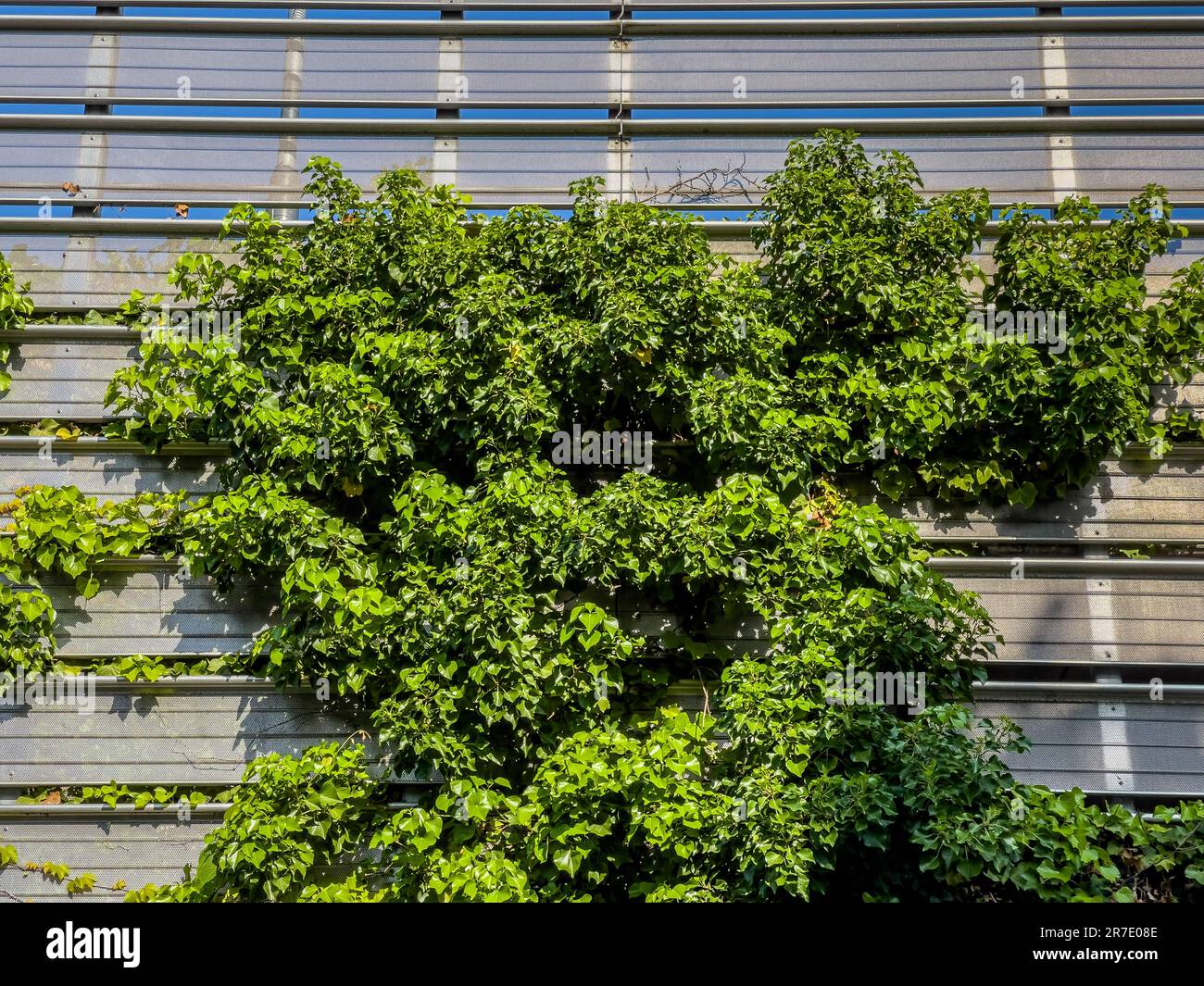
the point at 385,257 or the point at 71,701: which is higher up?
the point at 385,257

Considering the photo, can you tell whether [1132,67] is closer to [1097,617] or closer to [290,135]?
[1097,617]

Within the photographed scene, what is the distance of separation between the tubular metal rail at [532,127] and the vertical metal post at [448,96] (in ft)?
0.05

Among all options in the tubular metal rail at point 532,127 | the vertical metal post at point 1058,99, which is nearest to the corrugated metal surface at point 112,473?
the tubular metal rail at point 532,127

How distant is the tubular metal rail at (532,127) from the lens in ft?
21.1

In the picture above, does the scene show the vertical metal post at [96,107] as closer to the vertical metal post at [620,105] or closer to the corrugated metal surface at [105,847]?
the vertical metal post at [620,105]

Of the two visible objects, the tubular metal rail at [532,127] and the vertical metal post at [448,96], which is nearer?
the tubular metal rail at [532,127]

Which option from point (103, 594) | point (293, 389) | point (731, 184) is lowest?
point (103, 594)

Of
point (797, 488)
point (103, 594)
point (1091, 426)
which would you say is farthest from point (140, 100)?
point (1091, 426)

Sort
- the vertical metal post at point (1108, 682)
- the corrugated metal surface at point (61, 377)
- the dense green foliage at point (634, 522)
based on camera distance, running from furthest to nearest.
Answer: the corrugated metal surface at point (61, 377) < the vertical metal post at point (1108, 682) < the dense green foliage at point (634, 522)

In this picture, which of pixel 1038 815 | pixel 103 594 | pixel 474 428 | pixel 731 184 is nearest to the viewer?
pixel 1038 815

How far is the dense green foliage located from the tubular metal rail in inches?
13.4

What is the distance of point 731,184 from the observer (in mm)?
6883

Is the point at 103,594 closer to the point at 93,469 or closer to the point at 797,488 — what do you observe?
the point at 93,469

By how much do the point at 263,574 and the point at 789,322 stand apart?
3235 mm
